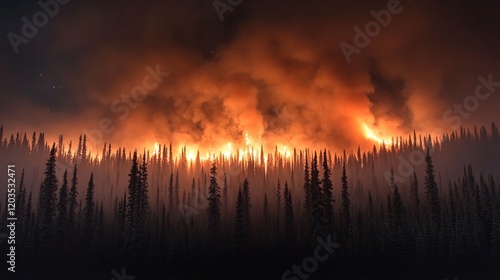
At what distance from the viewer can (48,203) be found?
163250 millimetres

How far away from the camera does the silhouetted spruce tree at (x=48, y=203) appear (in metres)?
162

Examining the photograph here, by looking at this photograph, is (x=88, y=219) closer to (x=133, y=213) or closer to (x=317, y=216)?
(x=133, y=213)

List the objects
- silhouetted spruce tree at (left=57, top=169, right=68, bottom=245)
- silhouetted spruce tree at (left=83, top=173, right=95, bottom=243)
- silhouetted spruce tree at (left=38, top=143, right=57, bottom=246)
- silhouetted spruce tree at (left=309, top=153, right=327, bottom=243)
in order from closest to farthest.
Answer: silhouetted spruce tree at (left=309, top=153, right=327, bottom=243) < silhouetted spruce tree at (left=38, top=143, right=57, bottom=246) < silhouetted spruce tree at (left=57, top=169, right=68, bottom=245) < silhouetted spruce tree at (left=83, top=173, right=95, bottom=243)

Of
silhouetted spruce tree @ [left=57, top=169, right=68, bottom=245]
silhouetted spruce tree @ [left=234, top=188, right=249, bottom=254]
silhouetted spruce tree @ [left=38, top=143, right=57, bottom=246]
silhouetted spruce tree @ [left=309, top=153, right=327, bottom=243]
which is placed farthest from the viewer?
silhouetted spruce tree @ [left=234, top=188, right=249, bottom=254]

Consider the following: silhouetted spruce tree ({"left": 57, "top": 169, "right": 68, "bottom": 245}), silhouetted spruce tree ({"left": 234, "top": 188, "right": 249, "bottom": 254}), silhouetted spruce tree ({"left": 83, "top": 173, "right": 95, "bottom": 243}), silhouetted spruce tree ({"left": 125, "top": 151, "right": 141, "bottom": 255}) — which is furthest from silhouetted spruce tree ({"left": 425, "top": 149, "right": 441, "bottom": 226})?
silhouetted spruce tree ({"left": 57, "top": 169, "right": 68, "bottom": 245})

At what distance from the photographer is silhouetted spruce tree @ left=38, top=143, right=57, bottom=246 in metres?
162

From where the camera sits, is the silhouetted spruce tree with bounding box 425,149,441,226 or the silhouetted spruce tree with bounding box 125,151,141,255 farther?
the silhouetted spruce tree with bounding box 425,149,441,226

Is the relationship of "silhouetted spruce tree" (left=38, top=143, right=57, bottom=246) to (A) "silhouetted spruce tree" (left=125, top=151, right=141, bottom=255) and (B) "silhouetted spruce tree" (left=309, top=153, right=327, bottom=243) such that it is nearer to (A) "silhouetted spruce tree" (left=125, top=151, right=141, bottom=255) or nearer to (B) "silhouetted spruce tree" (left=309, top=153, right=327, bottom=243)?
(A) "silhouetted spruce tree" (left=125, top=151, right=141, bottom=255)

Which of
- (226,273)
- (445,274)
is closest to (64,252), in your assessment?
(226,273)

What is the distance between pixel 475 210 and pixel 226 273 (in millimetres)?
109447

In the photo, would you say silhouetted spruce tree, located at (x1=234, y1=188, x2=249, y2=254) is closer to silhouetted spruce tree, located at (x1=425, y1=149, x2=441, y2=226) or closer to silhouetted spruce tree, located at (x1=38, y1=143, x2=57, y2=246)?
silhouetted spruce tree, located at (x1=38, y1=143, x2=57, y2=246)

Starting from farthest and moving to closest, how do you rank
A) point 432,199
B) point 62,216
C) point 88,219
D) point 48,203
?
point 432,199
point 88,219
point 62,216
point 48,203

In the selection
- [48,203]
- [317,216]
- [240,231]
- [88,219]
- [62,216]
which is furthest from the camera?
[88,219]

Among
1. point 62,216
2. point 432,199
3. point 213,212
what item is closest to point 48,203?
point 62,216
